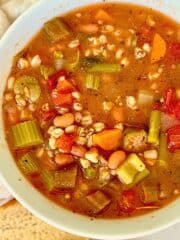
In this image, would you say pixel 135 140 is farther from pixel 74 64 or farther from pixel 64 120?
pixel 74 64

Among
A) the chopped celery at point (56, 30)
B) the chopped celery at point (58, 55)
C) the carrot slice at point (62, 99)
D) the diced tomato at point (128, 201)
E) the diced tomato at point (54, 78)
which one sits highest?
the chopped celery at point (56, 30)

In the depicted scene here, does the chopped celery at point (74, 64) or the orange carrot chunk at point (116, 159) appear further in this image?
the chopped celery at point (74, 64)

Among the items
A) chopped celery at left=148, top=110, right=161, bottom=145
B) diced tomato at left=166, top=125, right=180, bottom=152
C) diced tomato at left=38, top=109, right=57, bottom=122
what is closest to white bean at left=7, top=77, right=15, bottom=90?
diced tomato at left=38, top=109, right=57, bottom=122

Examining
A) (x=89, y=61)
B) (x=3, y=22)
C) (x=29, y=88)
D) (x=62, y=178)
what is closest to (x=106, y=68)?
(x=89, y=61)

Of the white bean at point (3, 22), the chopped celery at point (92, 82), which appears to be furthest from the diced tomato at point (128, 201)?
the white bean at point (3, 22)

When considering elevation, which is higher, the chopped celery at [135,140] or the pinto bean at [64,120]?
the pinto bean at [64,120]

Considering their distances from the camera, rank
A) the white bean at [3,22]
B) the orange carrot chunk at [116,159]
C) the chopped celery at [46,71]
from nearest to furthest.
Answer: the orange carrot chunk at [116,159] < the chopped celery at [46,71] < the white bean at [3,22]

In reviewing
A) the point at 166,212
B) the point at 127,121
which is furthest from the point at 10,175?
the point at 166,212

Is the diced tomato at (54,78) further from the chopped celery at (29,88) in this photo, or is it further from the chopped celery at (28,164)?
the chopped celery at (28,164)
